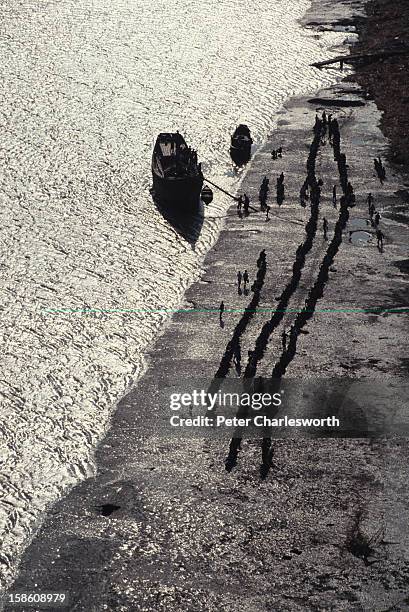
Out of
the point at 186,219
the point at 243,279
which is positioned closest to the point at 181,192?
the point at 186,219

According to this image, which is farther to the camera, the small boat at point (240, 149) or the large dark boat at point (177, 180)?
the small boat at point (240, 149)

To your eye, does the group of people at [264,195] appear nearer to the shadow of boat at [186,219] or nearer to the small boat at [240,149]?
the shadow of boat at [186,219]

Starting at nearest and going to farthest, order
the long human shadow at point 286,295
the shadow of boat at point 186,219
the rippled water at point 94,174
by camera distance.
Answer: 1. the long human shadow at point 286,295
2. the rippled water at point 94,174
3. the shadow of boat at point 186,219

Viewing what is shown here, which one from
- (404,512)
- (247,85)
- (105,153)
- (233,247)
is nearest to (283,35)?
(247,85)

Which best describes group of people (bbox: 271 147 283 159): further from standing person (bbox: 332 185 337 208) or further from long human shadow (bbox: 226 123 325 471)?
standing person (bbox: 332 185 337 208)

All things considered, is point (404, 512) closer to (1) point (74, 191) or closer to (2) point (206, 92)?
(1) point (74, 191)

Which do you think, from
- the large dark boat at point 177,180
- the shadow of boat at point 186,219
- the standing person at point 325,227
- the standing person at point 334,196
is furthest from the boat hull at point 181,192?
the standing person at point 334,196

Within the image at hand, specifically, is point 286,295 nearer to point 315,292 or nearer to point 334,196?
point 315,292

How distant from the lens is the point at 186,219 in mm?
63156

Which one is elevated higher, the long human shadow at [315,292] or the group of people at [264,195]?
the group of people at [264,195]

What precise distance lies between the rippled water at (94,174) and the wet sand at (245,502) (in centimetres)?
154

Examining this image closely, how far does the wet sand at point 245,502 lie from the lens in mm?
35219

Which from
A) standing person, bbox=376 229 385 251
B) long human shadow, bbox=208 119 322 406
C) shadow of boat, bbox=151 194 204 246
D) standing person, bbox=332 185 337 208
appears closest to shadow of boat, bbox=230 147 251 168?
long human shadow, bbox=208 119 322 406

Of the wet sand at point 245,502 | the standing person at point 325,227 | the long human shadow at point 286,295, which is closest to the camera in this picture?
the wet sand at point 245,502
